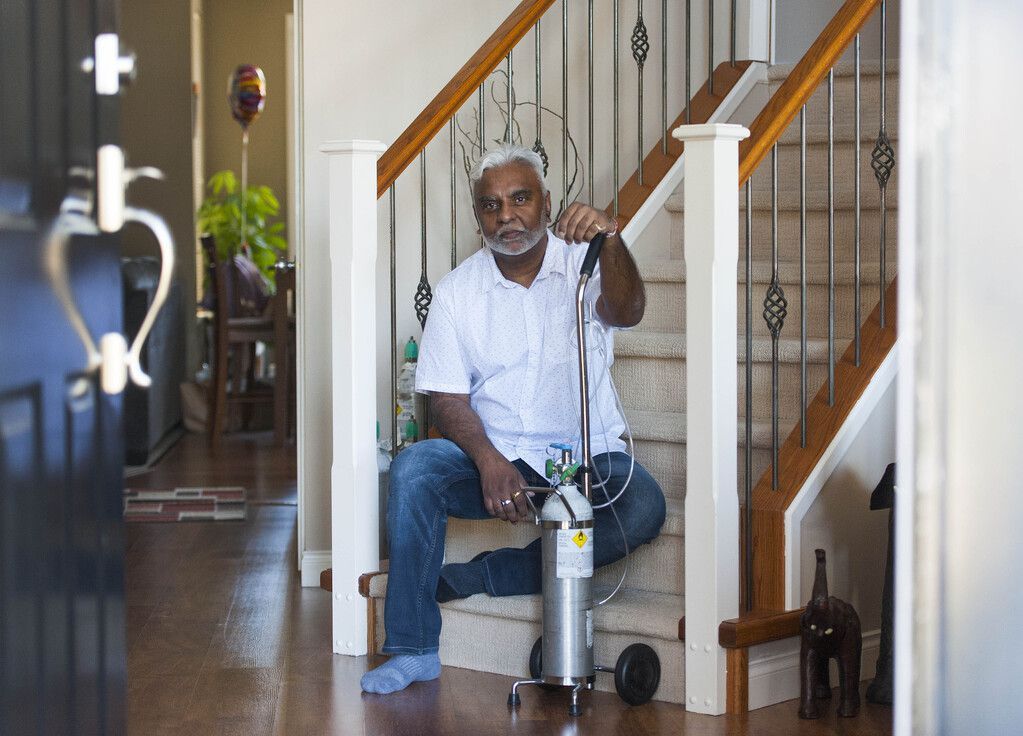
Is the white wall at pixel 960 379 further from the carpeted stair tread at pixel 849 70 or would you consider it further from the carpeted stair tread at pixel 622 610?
the carpeted stair tread at pixel 849 70

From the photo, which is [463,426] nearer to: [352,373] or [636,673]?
[352,373]

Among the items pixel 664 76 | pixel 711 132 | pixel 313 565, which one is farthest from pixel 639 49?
pixel 313 565

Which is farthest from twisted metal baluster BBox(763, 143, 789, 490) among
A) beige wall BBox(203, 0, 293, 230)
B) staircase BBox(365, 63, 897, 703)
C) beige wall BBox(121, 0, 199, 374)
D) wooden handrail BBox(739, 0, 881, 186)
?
beige wall BBox(203, 0, 293, 230)

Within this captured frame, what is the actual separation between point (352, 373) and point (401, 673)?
0.76m

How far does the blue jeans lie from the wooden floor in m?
0.16

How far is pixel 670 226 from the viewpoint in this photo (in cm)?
416

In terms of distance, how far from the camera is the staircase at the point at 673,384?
3057mm

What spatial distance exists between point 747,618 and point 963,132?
6.08 ft

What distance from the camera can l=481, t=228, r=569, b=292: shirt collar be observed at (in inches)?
128

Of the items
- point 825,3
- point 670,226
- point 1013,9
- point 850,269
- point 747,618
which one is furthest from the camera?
point 825,3

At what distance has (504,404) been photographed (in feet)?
10.6

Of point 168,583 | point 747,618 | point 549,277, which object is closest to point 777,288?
point 549,277

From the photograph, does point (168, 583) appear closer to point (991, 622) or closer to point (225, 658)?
point (225, 658)

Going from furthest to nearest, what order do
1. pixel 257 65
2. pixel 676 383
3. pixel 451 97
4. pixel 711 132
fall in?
pixel 257 65 < pixel 451 97 < pixel 676 383 < pixel 711 132
